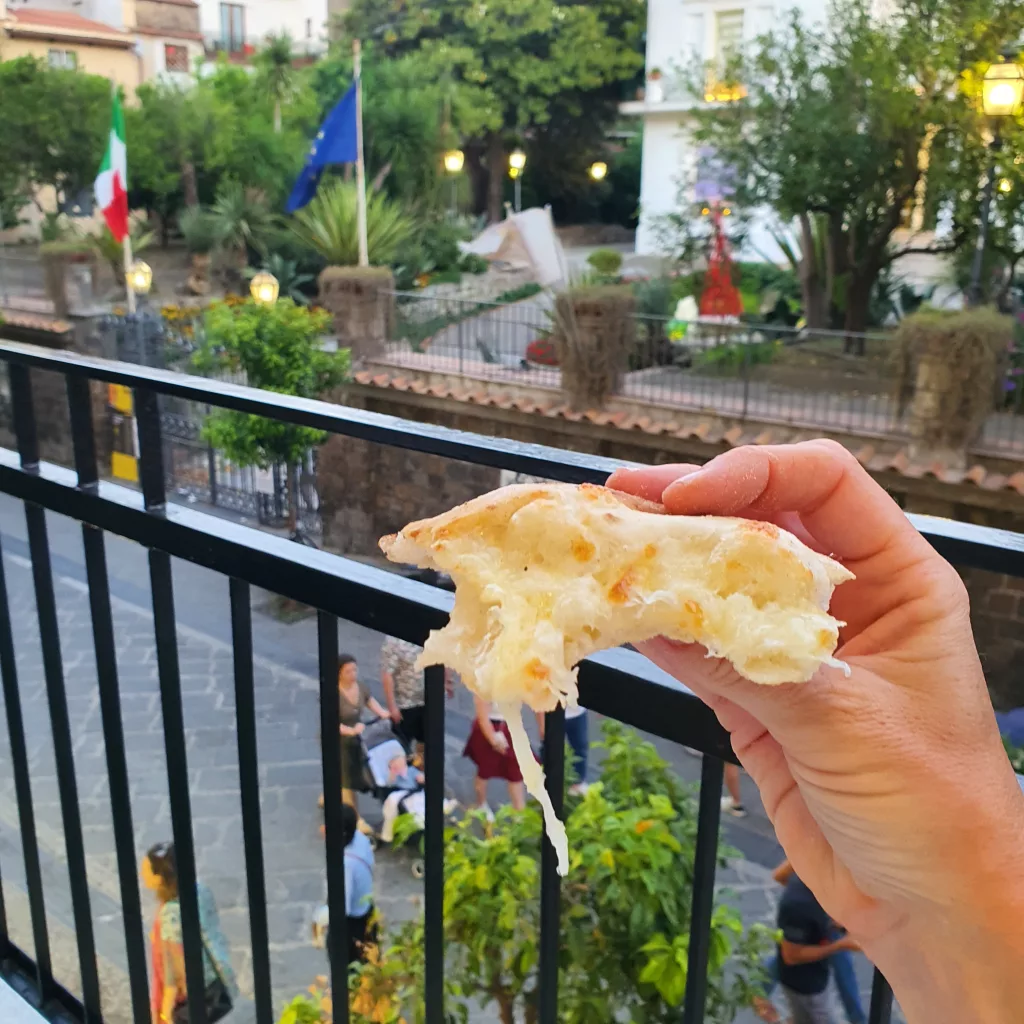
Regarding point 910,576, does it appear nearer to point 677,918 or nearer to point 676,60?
point 677,918

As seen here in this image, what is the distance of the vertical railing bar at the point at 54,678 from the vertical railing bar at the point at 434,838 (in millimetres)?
743

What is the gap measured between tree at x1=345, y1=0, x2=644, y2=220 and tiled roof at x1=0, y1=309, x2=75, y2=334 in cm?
1134

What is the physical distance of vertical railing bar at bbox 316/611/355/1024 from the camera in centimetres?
119

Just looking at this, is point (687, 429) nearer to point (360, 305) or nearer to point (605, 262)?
point (360, 305)

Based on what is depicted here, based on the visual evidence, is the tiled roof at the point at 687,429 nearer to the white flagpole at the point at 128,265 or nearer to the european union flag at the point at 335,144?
the european union flag at the point at 335,144

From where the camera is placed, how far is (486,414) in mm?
10234

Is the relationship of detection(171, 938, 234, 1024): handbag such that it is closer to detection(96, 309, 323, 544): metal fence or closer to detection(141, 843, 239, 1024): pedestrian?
detection(141, 843, 239, 1024): pedestrian

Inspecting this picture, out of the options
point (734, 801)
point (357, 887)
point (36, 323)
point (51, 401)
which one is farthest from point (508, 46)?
point (357, 887)

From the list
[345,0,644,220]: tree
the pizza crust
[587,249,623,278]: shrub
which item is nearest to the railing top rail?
the pizza crust

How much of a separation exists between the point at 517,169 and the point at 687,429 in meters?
17.4

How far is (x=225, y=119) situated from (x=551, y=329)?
13.3m

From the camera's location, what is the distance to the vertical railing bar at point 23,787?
1742mm

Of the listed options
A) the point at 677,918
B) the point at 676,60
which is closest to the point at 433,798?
the point at 677,918

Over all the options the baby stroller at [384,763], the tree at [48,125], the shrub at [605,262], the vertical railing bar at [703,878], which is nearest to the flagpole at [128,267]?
the tree at [48,125]
